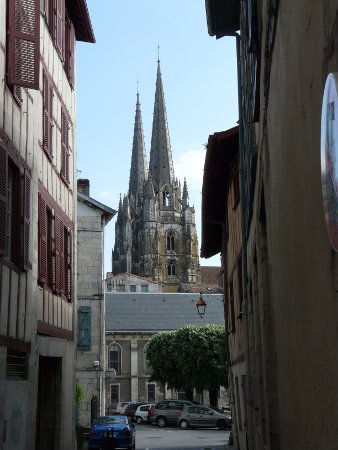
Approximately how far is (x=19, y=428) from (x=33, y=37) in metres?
5.91

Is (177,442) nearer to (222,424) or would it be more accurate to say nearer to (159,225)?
(222,424)

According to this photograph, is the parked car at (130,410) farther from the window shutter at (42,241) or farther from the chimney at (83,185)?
the window shutter at (42,241)

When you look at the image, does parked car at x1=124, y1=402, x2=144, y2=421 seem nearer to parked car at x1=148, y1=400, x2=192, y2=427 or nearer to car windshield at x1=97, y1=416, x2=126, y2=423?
parked car at x1=148, y1=400, x2=192, y2=427

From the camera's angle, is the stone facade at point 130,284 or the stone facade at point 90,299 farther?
the stone facade at point 130,284

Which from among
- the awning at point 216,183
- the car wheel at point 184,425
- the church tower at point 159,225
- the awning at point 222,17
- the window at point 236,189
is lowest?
the car wheel at point 184,425

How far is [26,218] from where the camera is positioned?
11328mm

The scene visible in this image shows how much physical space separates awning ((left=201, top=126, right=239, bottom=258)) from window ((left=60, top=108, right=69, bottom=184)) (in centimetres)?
300

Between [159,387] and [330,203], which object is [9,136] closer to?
[330,203]

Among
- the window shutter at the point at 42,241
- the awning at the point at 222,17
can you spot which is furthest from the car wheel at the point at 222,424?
the awning at the point at 222,17

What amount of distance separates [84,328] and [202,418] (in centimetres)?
1302

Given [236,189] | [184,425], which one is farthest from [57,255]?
[184,425]

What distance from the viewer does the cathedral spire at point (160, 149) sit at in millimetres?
122625

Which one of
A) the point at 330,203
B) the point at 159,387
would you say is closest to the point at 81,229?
the point at 330,203

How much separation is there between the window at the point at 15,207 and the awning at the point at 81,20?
6.89 meters
